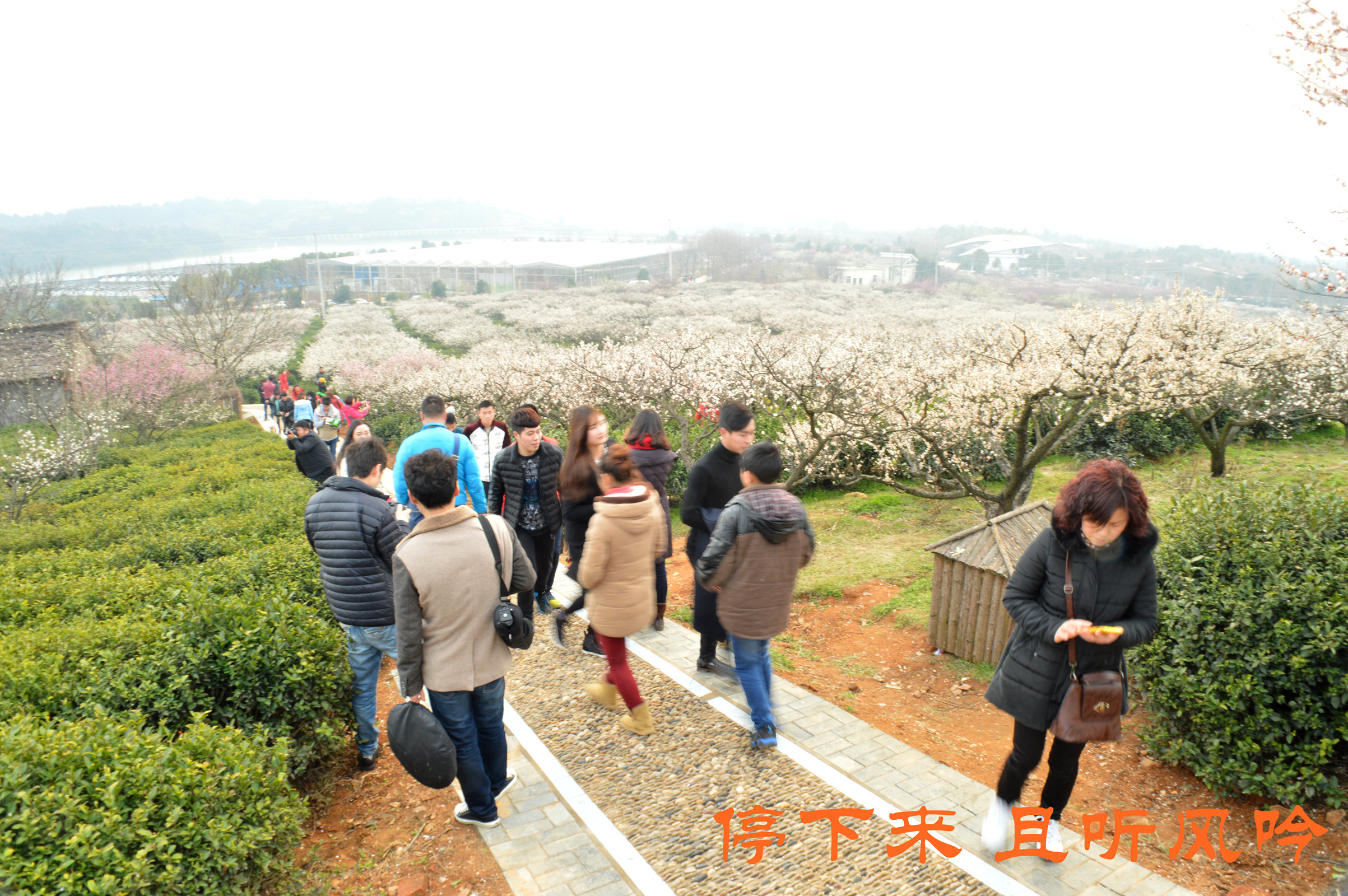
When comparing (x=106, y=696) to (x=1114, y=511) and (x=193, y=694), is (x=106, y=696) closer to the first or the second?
(x=193, y=694)

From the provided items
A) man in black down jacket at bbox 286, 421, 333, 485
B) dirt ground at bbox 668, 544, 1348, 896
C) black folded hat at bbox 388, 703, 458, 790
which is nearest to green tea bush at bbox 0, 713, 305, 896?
black folded hat at bbox 388, 703, 458, 790

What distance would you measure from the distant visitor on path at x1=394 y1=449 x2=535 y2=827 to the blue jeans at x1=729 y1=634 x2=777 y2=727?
4.73ft

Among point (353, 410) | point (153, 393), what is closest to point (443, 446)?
point (353, 410)

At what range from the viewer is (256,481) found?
10.5m

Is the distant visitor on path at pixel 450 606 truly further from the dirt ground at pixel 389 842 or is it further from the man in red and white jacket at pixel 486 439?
the man in red and white jacket at pixel 486 439

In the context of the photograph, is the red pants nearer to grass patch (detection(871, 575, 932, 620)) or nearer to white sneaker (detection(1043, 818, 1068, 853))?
white sneaker (detection(1043, 818, 1068, 853))

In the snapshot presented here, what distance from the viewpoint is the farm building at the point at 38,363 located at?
2342 cm

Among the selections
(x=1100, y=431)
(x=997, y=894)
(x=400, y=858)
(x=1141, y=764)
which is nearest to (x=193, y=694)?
(x=400, y=858)

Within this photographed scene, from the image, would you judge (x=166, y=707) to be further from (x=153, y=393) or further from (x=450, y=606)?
(x=153, y=393)

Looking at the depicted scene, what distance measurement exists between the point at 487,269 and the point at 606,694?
84.2 metres

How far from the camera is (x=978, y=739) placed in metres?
4.91

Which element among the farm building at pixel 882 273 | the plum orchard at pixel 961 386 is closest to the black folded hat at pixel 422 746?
the plum orchard at pixel 961 386

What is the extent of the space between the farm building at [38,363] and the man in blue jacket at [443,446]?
22.4m

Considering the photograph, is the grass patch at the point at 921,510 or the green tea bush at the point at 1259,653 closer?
the green tea bush at the point at 1259,653
